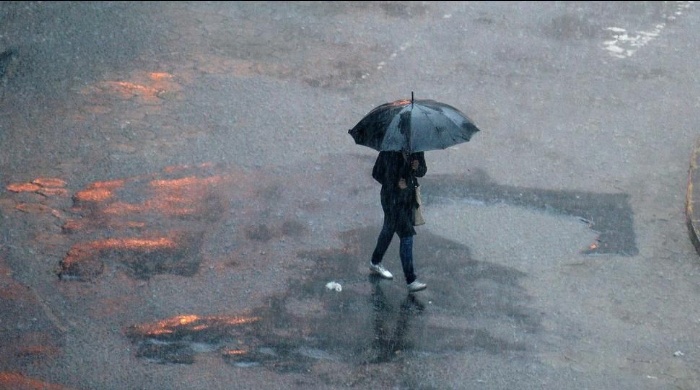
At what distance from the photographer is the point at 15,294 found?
7812mm

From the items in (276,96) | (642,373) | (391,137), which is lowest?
(642,373)

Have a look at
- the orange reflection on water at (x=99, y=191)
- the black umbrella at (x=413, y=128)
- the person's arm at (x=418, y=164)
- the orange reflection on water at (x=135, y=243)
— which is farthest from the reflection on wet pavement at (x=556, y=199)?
the orange reflection on water at (x=99, y=191)

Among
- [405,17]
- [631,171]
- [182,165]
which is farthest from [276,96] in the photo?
[631,171]

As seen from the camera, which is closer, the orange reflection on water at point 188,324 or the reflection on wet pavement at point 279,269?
the reflection on wet pavement at point 279,269

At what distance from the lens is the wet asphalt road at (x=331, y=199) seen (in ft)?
23.7

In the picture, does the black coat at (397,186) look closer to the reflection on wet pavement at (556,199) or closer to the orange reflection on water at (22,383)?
the reflection on wet pavement at (556,199)

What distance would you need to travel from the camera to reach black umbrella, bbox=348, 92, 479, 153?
7172 millimetres

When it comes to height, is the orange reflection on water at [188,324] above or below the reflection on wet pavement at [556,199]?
below

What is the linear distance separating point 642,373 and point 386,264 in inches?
99.2

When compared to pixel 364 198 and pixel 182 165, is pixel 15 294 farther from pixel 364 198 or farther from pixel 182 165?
pixel 364 198

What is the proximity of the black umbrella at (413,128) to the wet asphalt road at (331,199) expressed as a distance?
151 cm

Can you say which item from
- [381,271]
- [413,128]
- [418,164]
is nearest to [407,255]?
[381,271]

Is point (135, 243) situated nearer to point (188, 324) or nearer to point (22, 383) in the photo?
point (188, 324)

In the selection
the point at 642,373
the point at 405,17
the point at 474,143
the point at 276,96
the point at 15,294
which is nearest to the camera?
the point at 642,373
